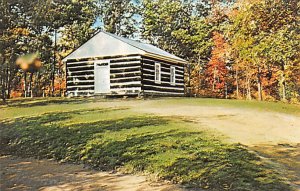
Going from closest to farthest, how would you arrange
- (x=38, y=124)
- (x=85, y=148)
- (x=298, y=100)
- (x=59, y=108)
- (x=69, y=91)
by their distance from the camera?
(x=85, y=148)
(x=38, y=124)
(x=59, y=108)
(x=69, y=91)
(x=298, y=100)

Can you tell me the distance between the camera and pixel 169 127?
9281mm

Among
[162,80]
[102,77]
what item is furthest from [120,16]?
[102,77]

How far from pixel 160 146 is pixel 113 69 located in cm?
A: 1076

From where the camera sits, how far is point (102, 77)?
18.2 m

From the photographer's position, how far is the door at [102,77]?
18.0 m

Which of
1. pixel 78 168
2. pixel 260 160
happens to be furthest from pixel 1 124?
pixel 260 160

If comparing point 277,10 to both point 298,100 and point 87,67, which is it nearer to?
point 87,67

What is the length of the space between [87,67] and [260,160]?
1305cm

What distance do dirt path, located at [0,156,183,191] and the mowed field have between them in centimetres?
2

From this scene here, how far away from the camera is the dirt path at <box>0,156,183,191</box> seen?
5.88m

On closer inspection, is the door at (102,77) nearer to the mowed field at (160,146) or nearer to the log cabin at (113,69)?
the log cabin at (113,69)

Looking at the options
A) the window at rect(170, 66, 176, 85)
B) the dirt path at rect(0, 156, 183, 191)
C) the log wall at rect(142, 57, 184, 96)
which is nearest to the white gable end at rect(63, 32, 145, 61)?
the log wall at rect(142, 57, 184, 96)

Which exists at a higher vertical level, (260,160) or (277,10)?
(277,10)

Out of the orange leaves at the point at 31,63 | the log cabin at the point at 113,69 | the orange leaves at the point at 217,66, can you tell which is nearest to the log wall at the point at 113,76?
the log cabin at the point at 113,69
